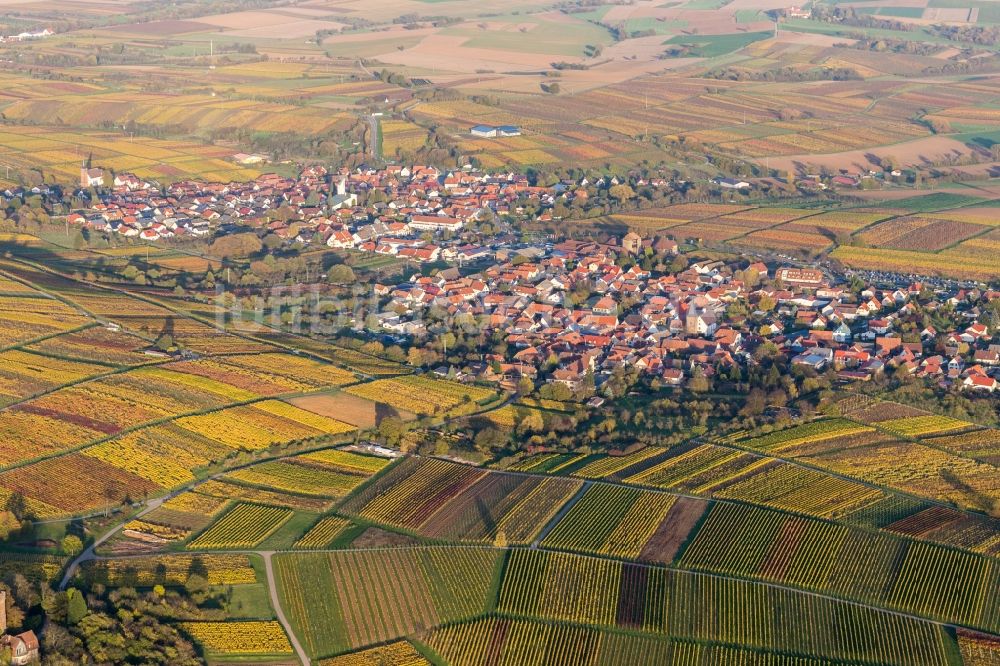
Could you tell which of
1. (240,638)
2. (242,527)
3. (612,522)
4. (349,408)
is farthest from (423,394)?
(240,638)

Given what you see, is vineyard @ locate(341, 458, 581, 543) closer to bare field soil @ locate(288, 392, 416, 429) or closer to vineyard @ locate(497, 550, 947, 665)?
vineyard @ locate(497, 550, 947, 665)

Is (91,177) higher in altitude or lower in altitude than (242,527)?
higher

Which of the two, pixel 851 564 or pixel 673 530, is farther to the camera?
pixel 673 530

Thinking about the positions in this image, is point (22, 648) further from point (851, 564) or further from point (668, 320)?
point (668, 320)

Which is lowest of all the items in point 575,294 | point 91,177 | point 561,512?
point 561,512

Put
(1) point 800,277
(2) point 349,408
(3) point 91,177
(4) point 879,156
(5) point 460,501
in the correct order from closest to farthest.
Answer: (5) point 460,501 → (2) point 349,408 → (1) point 800,277 → (3) point 91,177 → (4) point 879,156

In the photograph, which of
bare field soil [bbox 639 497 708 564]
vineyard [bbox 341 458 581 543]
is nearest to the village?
vineyard [bbox 341 458 581 543]

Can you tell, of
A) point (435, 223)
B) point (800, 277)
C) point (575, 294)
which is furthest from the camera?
point (435, 223)
